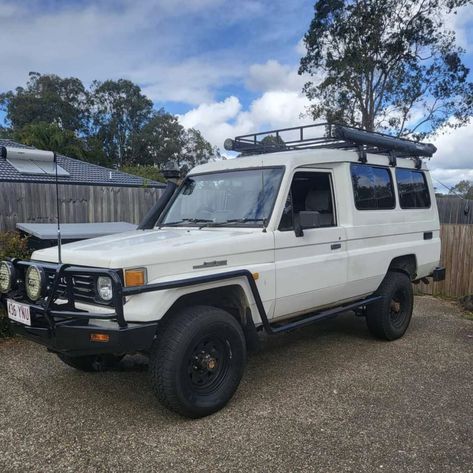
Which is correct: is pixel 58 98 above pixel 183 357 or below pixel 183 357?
above

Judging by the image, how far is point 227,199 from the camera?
Result: 4.53m

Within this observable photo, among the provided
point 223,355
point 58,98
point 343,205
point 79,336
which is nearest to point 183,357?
point 223,355

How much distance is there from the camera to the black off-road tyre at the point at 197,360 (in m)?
3.35

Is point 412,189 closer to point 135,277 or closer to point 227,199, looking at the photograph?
point 227,199

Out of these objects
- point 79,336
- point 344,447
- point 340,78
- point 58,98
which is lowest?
point 344,447

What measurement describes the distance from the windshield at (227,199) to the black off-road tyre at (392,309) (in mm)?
2208

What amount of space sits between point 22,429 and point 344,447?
2.43 meters

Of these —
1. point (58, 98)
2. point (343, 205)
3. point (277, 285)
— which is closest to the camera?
point (277, 285)

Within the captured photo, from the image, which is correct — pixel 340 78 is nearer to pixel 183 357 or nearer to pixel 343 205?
pixel 343 205

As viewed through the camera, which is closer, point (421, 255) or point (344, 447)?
point (344, 447)

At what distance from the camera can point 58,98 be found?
46.2 meters

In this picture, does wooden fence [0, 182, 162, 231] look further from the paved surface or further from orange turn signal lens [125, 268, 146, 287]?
orange turn signal lens [125, 268, 146, 287]

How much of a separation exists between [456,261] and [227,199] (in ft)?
18.7

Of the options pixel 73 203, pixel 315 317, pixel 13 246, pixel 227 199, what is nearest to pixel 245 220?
pixel 227 199
